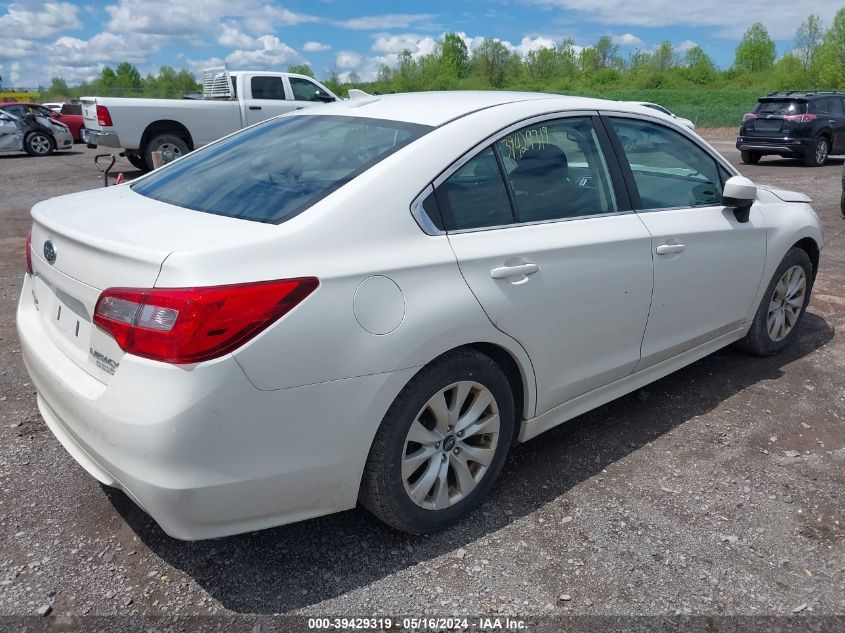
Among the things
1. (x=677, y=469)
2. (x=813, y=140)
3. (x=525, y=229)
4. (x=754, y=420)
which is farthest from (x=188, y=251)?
(x=813, y=140)

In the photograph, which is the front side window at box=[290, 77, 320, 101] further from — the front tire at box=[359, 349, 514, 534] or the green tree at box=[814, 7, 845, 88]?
the green tree at box=[814, 7, 845, 88]

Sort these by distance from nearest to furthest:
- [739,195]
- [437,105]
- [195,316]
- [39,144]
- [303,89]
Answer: [195,316], [437,105], [739,195], [303,89], [39,144]

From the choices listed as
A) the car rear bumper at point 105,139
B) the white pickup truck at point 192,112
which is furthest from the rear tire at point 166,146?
the car rear bumper at point 105,139

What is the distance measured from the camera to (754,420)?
3910mm

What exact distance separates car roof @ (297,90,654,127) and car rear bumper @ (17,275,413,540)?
1152 millimetres

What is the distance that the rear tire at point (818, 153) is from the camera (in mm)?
16938

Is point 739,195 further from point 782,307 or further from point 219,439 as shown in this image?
point 219,439

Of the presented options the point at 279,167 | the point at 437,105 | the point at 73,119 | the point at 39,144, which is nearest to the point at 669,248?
the point at 437,105

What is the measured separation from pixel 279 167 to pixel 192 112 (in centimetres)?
1177

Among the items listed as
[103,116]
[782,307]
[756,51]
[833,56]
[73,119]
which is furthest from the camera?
[756,51]

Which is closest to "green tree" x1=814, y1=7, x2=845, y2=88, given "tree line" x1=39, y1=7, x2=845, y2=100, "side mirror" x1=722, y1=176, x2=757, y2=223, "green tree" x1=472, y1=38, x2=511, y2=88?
"tree line" x1=39, y1=7, x2=845, y2=100

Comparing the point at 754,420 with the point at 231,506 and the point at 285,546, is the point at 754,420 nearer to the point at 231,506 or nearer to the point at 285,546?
the point at 285,546

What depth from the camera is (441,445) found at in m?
2.72

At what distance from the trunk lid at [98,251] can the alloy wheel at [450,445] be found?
0.92 m
